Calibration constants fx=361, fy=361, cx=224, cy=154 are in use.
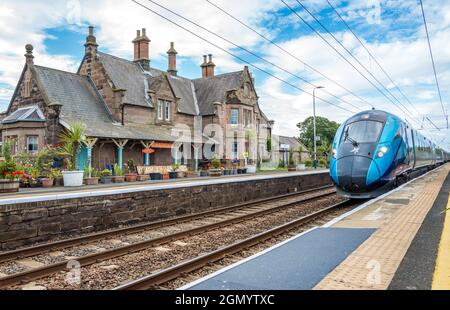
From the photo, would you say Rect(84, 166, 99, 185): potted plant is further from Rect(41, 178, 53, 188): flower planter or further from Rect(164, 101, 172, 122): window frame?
Rect(164, 101, 172, 122): window frame

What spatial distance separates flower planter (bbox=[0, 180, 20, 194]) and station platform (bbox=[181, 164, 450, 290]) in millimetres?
11843

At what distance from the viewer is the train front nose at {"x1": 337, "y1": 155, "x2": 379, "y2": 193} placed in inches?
470

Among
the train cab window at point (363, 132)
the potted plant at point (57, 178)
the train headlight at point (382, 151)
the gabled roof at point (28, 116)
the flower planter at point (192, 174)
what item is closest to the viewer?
the train headlight at point (382, 151)

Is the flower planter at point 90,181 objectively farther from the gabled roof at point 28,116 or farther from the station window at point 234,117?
the station window at point 234,117

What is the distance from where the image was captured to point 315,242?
6.91m

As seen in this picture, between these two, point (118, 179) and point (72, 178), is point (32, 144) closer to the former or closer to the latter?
point (118, 179)

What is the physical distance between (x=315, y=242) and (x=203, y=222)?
497 cm

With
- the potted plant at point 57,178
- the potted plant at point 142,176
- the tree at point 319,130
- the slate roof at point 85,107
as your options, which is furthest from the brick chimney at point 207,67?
the tree at point 319,130

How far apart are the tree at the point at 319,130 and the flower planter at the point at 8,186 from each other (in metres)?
72.3

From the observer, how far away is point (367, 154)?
12.1 m

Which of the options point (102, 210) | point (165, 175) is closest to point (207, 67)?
point (165, 175)

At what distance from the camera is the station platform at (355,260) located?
15.0 ft

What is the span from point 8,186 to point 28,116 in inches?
451
